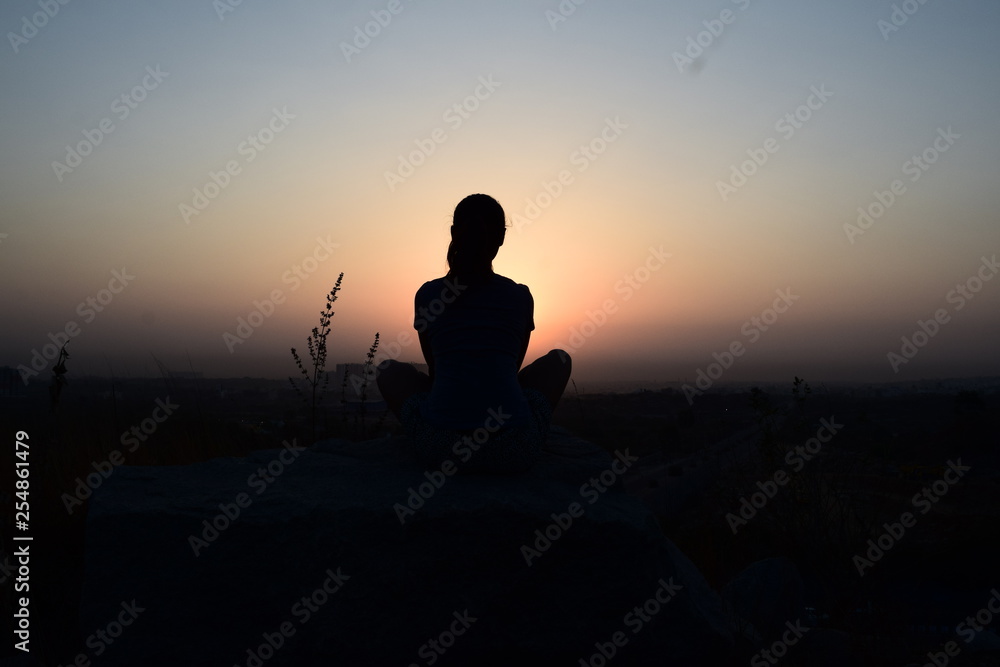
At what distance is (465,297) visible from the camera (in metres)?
3.26

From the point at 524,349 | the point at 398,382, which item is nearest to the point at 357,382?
the point at 398,382

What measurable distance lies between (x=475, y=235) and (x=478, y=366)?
2.41 feet

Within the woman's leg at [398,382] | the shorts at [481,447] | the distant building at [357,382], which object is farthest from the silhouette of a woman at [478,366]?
the distant building at [357,382]

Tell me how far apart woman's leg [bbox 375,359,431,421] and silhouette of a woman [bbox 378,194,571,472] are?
0.35 feet

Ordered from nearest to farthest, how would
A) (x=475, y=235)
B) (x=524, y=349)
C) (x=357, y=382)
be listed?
(x=475, y=235) < (x=524, y=349) < (x=357, y=382)

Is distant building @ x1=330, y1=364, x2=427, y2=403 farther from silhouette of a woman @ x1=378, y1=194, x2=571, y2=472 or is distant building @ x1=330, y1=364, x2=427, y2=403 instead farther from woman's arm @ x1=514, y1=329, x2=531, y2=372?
woman's arm @ x1=514, y1=329, x2=531, y2=372

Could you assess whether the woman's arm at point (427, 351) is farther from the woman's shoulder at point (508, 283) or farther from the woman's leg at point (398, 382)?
the woman's shoulder at point (508, 283)

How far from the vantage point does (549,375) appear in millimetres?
3541

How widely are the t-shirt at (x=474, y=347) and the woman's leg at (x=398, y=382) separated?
38 centimetres

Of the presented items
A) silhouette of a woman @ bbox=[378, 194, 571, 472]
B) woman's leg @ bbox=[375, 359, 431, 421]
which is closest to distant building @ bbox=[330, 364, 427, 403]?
woman's leg @ bbox=[375, 359, 431, 421]

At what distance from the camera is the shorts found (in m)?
3.03

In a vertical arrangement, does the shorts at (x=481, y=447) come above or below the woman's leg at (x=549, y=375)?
below

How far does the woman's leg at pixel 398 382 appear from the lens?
3.62 meters

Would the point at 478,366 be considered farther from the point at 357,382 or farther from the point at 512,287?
the point at 357,382
